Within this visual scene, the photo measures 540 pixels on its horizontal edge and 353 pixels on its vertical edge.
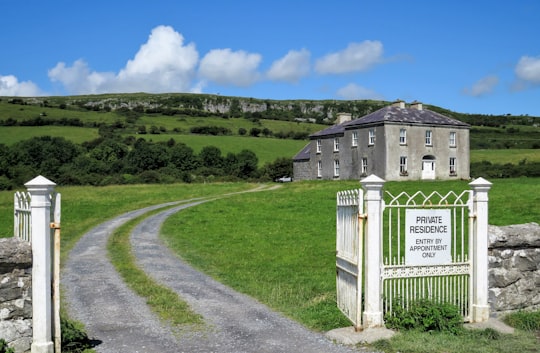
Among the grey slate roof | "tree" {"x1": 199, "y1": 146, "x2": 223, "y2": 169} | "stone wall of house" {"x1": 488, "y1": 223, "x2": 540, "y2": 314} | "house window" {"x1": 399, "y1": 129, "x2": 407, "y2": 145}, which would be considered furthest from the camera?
"tree" {"x1": 199, "y1": 146, "x2": 223, "y2": 169}

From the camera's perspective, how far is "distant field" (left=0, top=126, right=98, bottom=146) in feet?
333

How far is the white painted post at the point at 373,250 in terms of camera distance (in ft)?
31.0

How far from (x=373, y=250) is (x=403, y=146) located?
5044 centimetres

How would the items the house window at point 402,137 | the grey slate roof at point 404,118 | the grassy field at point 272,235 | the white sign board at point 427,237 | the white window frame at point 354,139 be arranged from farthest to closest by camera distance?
the white window frame at point 354,139
the house window at point 402,137
the grey slate roof at point 404,118
the grassy field at point 272,235
the white sign board at point 427,237

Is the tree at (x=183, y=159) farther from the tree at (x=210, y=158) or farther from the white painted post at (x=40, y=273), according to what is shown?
the white painted post at (x=40, y=273)

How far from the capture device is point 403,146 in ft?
191

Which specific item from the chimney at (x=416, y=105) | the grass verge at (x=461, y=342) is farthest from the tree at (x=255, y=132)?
the grass verge at (x=461, y=342)

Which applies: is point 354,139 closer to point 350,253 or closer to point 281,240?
point 281,240

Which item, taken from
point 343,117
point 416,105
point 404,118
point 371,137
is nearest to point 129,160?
point 343,117

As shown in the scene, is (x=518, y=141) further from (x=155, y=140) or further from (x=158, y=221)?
(x=158, y=221)

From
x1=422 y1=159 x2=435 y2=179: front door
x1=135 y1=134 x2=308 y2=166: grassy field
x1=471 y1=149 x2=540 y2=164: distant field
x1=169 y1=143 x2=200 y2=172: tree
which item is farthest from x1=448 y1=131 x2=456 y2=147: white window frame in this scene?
x1=169 y1=143 x2=200 y2=172: tree

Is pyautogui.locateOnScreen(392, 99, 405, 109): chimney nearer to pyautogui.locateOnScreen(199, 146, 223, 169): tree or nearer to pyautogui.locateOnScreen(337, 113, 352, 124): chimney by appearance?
pyautogui.locateOnScreen(337, 113, 352, 124): chimney

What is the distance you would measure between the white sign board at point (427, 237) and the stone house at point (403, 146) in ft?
158

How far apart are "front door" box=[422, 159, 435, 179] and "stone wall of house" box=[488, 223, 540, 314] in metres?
50.1
